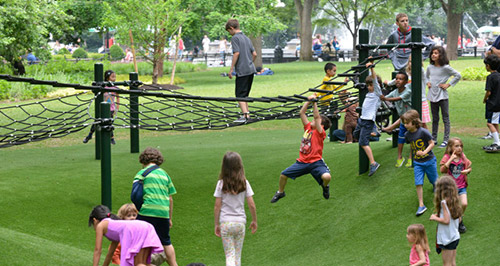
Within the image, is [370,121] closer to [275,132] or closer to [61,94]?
[275,132]

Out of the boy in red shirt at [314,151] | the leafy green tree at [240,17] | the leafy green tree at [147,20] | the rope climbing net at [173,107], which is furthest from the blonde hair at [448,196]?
the leafy green tree at [240,17]

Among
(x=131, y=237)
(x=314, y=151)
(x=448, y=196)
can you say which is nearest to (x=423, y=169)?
(x=314, y=151)

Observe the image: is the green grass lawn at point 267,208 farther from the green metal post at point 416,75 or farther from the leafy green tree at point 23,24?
the leafy green tree at point 23,24

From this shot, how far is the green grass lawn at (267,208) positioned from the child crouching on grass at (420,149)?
0.32 meters

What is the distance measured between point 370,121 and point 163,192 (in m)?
3.88

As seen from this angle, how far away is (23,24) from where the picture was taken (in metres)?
22.9

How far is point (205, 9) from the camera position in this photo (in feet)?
98.7

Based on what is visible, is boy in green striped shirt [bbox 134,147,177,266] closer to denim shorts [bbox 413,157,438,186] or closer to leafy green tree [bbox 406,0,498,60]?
denim shorts [bbox 413,157,438,186]

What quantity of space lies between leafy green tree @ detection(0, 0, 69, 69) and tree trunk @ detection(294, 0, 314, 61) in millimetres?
16913

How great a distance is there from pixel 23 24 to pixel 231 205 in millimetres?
17713

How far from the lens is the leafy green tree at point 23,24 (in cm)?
2189

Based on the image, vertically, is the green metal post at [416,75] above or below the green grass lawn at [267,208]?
above

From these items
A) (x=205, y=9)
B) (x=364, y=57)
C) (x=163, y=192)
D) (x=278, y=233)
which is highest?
(x=205, y=9)

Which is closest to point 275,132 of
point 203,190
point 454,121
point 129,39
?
point 454,121
